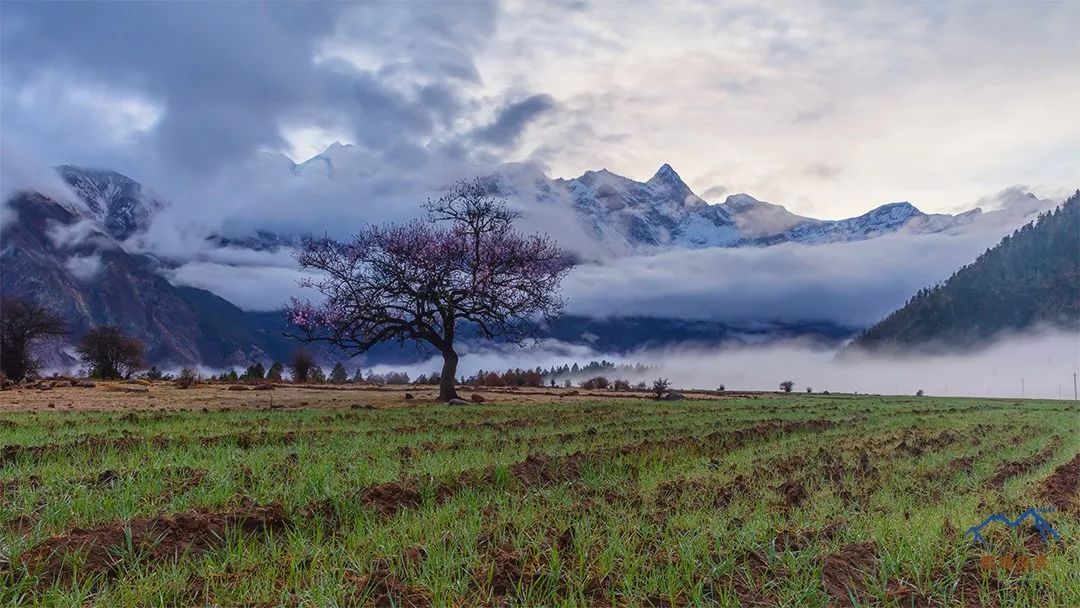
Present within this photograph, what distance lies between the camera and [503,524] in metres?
6.25

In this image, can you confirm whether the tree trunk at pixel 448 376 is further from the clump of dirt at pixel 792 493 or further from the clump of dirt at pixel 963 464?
the clump of dirt at pixel 792 493

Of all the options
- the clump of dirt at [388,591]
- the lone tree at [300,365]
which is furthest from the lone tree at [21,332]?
the clump of dirt at [388,591]

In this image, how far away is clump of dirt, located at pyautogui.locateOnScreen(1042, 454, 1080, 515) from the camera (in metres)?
8.46

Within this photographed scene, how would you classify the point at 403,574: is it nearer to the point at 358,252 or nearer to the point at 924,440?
the point at 924,440

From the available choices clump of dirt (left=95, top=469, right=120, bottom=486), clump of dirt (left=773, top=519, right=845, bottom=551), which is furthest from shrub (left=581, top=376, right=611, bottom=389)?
clump of dirt (left=773, top=519, right=845, bottom=551)

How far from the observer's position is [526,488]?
28.3 ft

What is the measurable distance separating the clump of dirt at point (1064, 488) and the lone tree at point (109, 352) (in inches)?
2547

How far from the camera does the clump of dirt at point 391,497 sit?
722 cm

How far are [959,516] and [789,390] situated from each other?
60043mm

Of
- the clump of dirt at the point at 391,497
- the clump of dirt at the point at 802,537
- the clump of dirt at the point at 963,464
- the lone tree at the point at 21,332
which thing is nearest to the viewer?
the clump of dirt at the point at 802,537

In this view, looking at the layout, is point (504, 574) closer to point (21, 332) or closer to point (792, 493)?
point (792, 493)

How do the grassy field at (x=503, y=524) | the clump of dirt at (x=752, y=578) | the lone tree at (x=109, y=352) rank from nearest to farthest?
the clump of dirt at (x=752, y=578), the grassy field at (x=503, y=524), the lone tree at (x=109, y=352)

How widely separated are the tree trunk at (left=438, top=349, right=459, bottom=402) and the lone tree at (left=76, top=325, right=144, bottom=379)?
4140cm

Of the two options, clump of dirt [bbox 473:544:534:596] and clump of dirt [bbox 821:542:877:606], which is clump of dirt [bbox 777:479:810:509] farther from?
clump of dirt [bbox 473:544:534:596]
